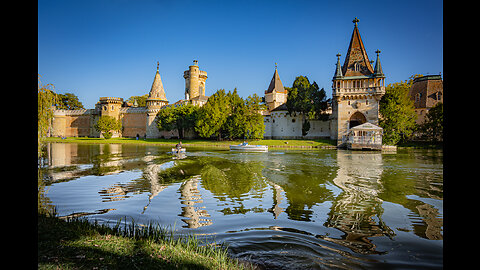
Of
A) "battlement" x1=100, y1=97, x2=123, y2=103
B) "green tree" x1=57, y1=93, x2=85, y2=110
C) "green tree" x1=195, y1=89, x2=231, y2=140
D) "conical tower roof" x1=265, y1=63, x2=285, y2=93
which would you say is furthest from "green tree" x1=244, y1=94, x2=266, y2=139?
"green tree" x1=57, y1=93, x2=85, y2=110

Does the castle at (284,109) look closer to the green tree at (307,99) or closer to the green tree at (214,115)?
the green tree at (307,99)

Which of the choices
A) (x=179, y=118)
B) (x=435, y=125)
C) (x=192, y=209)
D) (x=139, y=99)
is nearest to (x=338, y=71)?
(x=435, y=125)

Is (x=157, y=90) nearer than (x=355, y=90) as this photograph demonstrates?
No

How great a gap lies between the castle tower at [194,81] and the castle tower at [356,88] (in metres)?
36.7

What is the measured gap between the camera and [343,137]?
41062 mm

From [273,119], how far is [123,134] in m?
38.7

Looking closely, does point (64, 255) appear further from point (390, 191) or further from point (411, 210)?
point (390, 191)

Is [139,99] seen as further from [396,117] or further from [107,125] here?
[396,117]

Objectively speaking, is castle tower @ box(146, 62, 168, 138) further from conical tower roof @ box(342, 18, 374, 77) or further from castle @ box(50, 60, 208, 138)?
conical tower roof @ box(342, 18, 374, 77)

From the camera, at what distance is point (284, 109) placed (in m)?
51.3

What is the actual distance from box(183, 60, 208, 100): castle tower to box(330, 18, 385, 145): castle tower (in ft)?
120

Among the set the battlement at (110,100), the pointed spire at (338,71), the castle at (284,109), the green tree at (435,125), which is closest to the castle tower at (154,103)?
the castle at (284,109)

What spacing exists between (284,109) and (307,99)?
6.05 metres
